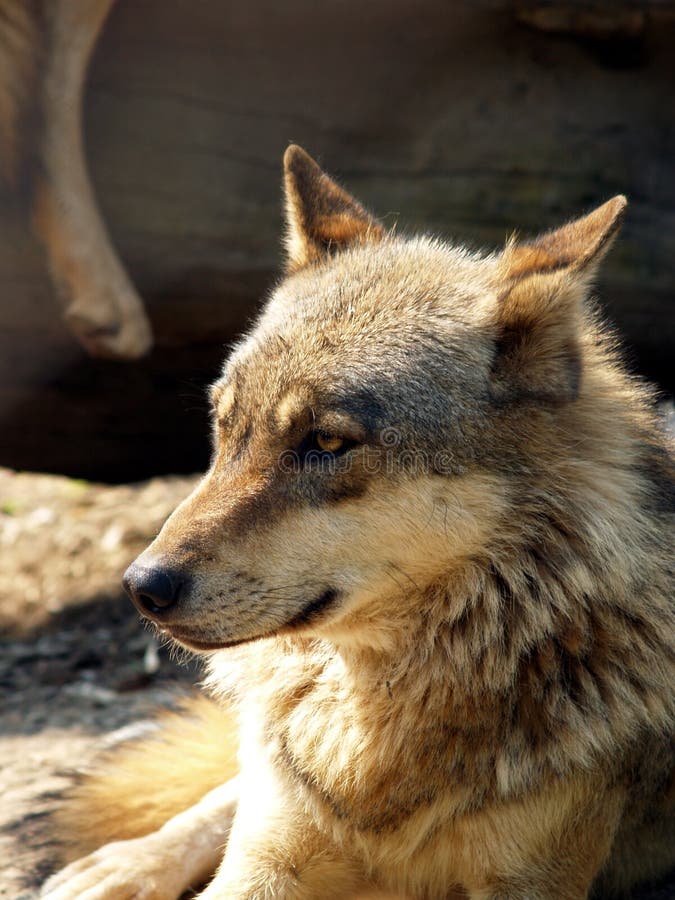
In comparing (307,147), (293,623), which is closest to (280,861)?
(293,623)

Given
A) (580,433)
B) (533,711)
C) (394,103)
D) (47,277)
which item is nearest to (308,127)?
(394,103)

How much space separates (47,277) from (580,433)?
3089 millimetres

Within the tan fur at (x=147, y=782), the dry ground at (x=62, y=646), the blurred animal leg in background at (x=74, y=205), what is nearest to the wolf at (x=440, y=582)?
the tan fur at (x=147, y=782)

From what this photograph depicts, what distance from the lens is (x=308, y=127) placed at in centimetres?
523

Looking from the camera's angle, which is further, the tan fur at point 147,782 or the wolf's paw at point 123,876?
the tan fur at point 147,782

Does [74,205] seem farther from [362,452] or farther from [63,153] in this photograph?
[362,452]

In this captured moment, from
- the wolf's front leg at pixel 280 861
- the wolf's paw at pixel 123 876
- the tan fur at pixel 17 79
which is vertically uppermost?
the tan fur at pixel 17 79

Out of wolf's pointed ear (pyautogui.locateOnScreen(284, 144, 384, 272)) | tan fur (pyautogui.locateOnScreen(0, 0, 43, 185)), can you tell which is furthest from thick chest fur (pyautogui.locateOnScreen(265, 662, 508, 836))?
tan fur (pyautogui.locateOnScreen(0, 0, 43, 185))

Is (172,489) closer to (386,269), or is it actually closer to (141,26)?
(141,26)

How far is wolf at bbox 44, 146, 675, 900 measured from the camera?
8.91ft

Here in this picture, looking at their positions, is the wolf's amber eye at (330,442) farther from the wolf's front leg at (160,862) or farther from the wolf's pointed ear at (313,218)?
the wolf's front leg at (160,862)

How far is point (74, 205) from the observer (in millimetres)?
4770

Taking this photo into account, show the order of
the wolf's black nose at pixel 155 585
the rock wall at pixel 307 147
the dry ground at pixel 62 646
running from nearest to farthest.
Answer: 1. the wolf's black nose at pixel 155 585
2. the dry ground at pixel 62 646
3. the rock wall at pixel 307 147

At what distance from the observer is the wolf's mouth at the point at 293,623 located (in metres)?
2.68
